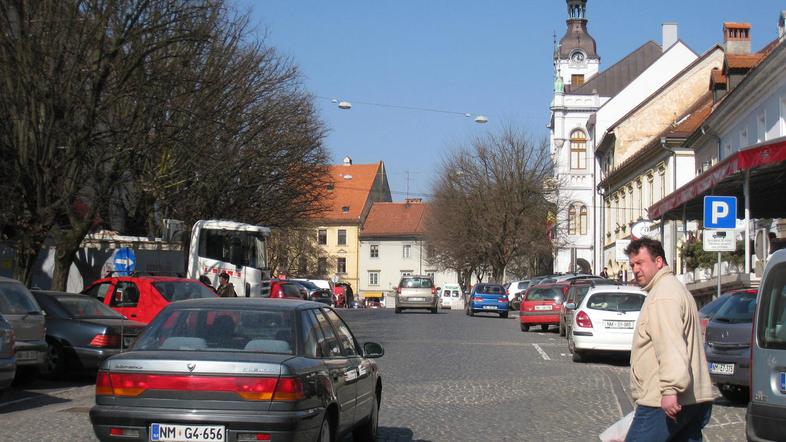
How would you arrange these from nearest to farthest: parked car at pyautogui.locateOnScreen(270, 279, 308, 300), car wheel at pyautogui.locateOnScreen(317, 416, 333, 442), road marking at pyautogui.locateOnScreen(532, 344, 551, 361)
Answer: car wheel at pyautogui.locateOnScreen(317, 416, 333, 442), road marking at pyautogui.locateOnScreen(532, 344, 551, 361), parked car at pyautogui.locateOnScreen(270, 279, 308, 300)

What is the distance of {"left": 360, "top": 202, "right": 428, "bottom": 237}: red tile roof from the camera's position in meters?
113

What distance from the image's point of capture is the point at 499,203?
73.2m

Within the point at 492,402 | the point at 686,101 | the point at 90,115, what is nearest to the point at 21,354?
the point at 492,402

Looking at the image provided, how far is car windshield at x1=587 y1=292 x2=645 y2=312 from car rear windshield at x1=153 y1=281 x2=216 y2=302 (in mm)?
7700

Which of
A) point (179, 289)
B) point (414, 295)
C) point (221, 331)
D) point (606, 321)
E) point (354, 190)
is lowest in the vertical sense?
point (414, 295)

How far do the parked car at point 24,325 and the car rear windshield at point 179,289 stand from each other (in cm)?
453

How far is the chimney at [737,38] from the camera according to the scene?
5016 cm

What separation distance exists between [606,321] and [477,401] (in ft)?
23.4

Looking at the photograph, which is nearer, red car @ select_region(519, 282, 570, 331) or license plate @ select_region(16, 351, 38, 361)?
license plate @ select_region(16, 351, 38, 361)

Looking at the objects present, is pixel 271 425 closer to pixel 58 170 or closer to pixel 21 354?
pixel 21 354

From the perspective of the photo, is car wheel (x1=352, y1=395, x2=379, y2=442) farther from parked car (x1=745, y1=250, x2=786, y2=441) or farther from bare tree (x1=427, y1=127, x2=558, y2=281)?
bare tree (x1=427, y1=127, x2=558, y2=281)

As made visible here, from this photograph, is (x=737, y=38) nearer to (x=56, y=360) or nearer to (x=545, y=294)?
(x=545, y=294)

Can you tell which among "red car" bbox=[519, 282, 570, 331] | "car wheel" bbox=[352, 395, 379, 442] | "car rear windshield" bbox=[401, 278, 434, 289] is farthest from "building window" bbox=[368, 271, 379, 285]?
"car wheel" bbox=[352, 395, 379, 442]

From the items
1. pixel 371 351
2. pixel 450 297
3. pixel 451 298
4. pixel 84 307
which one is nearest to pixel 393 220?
pixel 450 297
